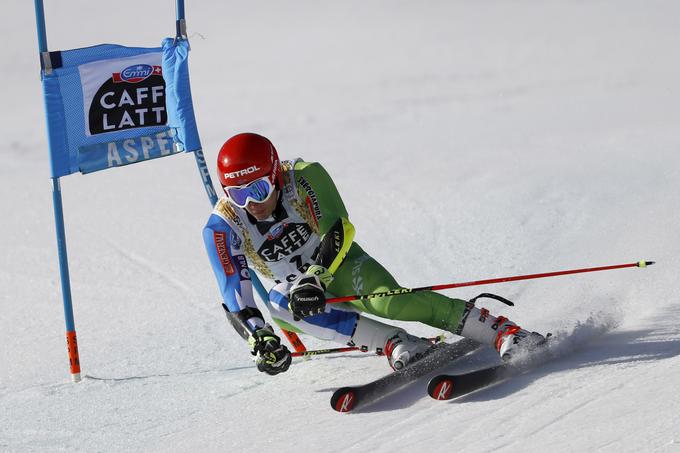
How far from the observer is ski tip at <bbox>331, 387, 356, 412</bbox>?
16.1ft

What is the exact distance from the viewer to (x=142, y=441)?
511 cm

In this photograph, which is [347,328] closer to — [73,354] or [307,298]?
[307,298]

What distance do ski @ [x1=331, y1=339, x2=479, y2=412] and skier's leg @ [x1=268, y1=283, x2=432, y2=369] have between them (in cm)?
8

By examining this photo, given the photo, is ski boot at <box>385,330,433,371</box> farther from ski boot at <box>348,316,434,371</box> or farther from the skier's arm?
the skier's arm

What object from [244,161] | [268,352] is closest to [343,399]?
[268,352]

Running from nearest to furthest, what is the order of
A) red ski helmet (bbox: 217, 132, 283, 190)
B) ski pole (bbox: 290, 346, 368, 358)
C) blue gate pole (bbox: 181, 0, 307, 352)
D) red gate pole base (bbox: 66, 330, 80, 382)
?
red ski helmet (bbox: 217, 132, 283, 190)
ski pole (bbox: 290, 346, 368, 358)
blue gate pole (bbox: 181, 0, 307, 352)
red gate pole base (bbox: 66, 330, 80, 382)

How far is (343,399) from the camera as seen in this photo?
4.92 m

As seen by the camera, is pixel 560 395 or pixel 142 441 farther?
pixel 142 441

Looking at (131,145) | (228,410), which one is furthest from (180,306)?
(228,410)

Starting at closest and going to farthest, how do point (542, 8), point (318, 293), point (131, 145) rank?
point (318, 293) < point (131, 145) < point (542, 8)

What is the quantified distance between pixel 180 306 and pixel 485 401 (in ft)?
11.1

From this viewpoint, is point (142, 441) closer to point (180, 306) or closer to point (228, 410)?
point (228, 410)

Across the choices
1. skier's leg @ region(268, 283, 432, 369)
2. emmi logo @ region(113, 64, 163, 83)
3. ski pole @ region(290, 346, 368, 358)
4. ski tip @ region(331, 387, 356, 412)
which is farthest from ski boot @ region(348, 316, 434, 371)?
emmi logo @ region(113, 64, 163, 83)

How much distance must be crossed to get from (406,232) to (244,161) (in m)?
3.80
